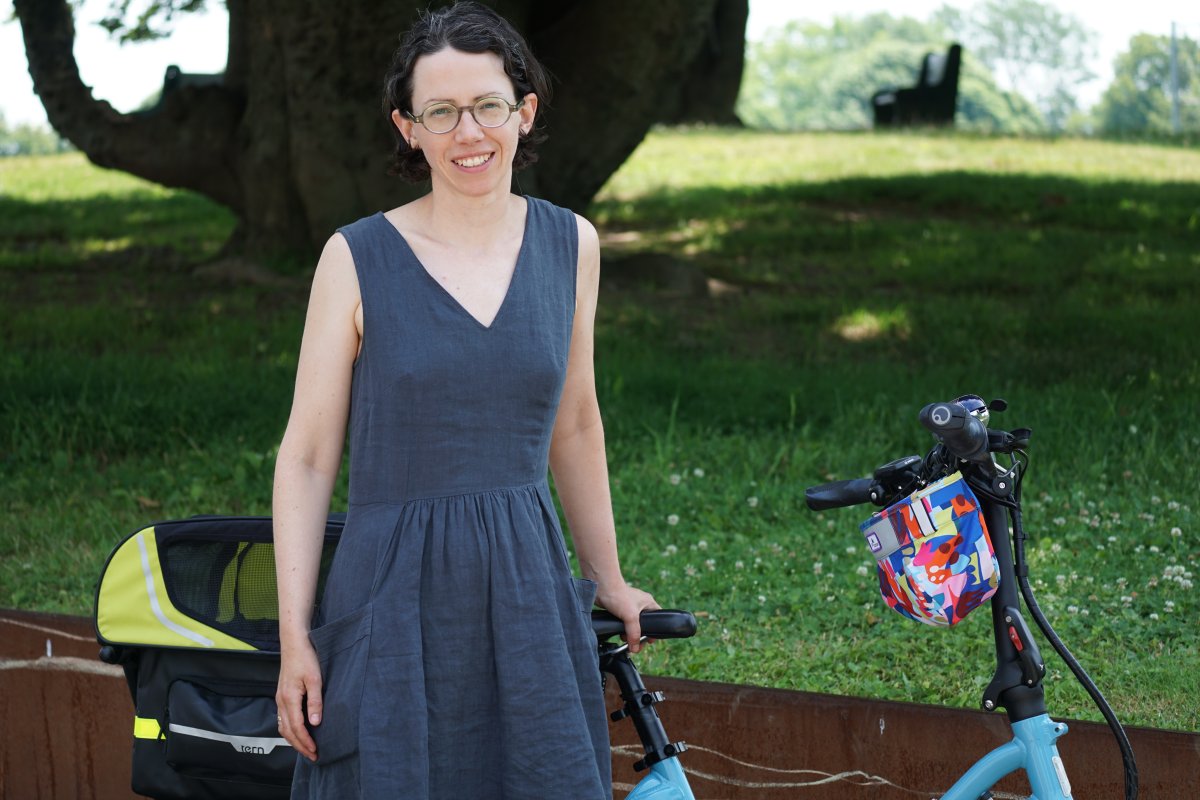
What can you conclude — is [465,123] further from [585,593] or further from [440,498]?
[585,593]

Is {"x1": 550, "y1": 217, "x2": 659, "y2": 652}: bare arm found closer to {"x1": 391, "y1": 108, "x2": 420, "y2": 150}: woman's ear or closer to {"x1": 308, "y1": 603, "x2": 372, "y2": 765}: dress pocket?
{"x1": 391, "y1": 108, "x2": 420, "y2": 150}: woman's ear

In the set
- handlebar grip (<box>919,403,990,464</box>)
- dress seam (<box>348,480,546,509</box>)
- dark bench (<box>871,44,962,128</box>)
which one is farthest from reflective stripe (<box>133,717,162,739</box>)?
dark bench (<box>871,44,962,128</box>)

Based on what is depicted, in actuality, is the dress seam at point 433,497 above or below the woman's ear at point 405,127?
below

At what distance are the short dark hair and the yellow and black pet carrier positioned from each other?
73cm

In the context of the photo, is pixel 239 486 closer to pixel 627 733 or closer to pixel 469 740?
pixel 627 733

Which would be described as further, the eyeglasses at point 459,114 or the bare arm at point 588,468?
the bare arm at point 588,468

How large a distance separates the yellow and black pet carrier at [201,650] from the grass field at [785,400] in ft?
6.63

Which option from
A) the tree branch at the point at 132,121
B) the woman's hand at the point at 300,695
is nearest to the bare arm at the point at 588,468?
the woman's hand at the point at 300,695

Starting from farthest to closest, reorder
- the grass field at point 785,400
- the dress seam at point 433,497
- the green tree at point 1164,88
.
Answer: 1. the green tree at point 1164,88
2. the grass field at point 785,400
3. the dress seam at point 433,497

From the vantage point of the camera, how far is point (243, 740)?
2318 millimetres

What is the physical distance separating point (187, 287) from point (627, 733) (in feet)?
22.2

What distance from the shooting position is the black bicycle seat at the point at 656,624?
2.29m

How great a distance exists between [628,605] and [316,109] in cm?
739

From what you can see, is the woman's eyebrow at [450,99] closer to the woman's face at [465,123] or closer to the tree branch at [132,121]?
the woman's face at [465,123]
